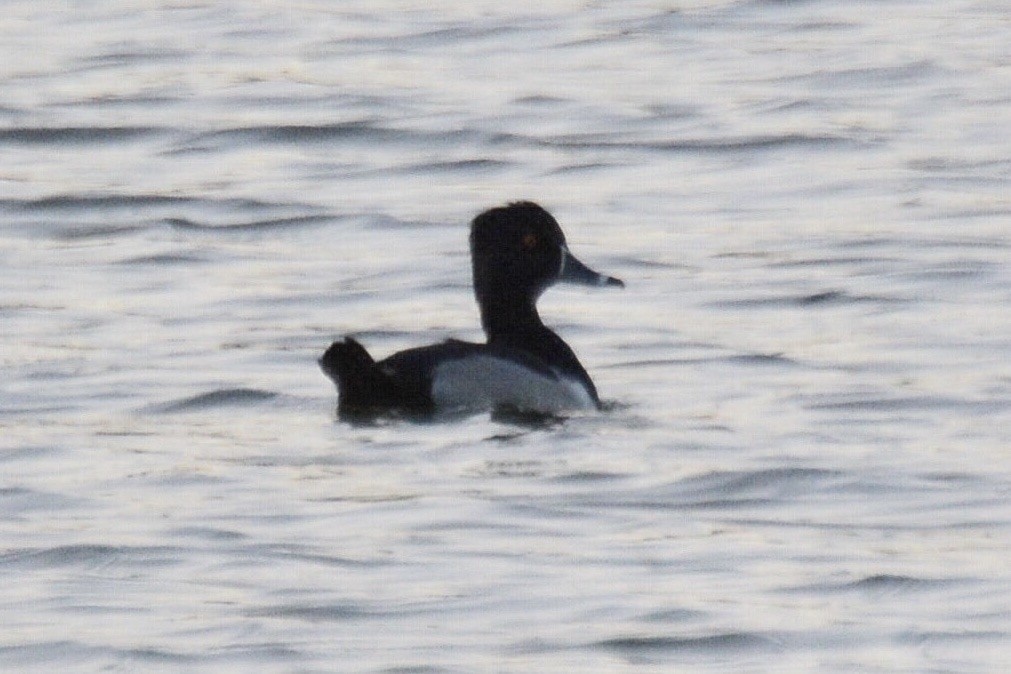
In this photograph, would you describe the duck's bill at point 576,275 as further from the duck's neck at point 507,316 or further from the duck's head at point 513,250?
the duck's neck at point 507,316

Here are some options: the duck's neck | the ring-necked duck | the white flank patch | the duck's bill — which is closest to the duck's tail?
the ring-necked duck

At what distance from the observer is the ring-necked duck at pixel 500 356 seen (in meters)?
10.7

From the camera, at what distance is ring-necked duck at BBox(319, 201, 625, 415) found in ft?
35.1

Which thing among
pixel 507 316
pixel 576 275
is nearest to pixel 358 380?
pixel 507 316

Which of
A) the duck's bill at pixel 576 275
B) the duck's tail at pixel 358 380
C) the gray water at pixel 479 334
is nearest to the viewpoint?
the gray water at pixel 479 334

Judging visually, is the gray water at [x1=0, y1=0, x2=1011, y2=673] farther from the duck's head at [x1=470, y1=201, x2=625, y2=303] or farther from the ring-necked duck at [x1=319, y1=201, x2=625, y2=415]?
the duck's head at [x1=470, y1=201, x2=625, y2=303]

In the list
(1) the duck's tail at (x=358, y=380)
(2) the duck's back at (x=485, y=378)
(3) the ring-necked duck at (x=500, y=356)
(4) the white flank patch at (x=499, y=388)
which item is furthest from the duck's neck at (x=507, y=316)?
(1) the duck's tail at (x=358, y=380)

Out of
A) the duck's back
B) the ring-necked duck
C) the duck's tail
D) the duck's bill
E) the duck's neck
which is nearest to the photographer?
the duck's tail

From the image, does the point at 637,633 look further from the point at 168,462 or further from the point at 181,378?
the point at 181,378

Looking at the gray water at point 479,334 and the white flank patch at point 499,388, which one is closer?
the gray water at point 479,334

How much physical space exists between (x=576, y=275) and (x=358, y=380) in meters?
1.85

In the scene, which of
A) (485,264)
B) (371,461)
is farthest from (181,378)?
(371,461)

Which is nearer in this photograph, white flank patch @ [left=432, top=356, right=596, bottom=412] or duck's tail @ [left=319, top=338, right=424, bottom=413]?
duck's tail @ [left=319, top=338, right=424, bottom=413]

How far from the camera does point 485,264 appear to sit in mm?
11883
